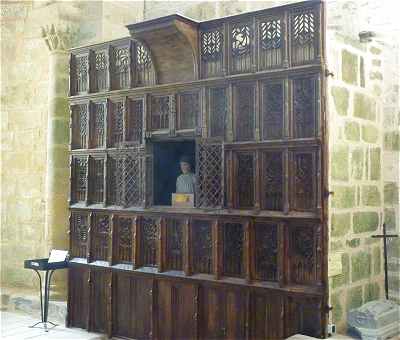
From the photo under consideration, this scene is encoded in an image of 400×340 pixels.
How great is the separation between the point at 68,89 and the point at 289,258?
3.66 meters

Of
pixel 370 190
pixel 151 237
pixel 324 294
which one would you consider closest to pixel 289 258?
pixel 324 294

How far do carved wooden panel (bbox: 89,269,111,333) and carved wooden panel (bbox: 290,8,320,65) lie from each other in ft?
10.2

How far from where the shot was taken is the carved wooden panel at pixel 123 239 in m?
5.82

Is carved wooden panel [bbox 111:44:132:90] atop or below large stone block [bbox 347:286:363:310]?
atop

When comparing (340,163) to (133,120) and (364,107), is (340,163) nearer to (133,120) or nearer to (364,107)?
(364,107)

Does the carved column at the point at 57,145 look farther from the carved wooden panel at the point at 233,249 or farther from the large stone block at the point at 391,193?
the large stone block at the point at 391,193

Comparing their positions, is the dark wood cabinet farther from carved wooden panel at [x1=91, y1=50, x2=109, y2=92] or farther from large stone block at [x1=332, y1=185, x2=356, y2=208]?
large stone block at [x1=332, y1=185, x2=356, y2=208]

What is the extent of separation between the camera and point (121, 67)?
5.93 metres

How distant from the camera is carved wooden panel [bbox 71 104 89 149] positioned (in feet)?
20.7

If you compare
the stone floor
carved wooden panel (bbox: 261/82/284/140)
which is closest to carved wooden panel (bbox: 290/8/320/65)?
carved wooden panel (bbox: 261/82/284/140)

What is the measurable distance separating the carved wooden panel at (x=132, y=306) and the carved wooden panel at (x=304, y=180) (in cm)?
189

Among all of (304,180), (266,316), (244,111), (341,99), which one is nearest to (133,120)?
(244,111)

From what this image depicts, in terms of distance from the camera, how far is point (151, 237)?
565 cm

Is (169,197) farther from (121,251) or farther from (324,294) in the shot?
(324,294)
